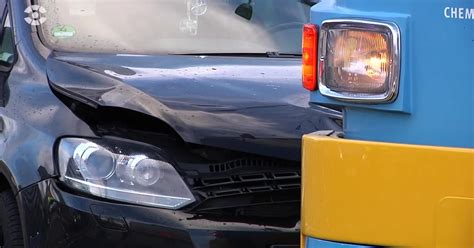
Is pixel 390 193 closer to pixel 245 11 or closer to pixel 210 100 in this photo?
pixel 210 100

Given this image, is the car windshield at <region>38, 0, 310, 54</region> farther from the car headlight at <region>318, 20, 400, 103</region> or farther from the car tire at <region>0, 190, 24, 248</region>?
the car headlight at <region>318, 20, 400, 103</region>

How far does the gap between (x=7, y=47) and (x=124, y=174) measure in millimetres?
1106

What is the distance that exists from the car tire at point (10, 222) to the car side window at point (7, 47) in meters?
0.61

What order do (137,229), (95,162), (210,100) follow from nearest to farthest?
(137,229), (95,162), (210,100)

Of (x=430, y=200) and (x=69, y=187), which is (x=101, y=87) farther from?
(x=430, y=200)

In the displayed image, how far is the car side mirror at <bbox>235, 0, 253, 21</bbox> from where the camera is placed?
382 cm

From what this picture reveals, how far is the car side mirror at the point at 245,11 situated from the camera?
3.82m

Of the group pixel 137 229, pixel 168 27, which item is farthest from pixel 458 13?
pixel 168 27

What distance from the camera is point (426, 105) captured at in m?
1.74

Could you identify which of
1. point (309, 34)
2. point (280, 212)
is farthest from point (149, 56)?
point (309, 34)

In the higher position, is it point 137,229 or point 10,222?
point 137,229

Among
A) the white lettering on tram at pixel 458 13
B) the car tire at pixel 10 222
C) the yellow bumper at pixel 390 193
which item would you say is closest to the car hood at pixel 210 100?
the car tire at pixel 10 222

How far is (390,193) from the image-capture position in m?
1.76

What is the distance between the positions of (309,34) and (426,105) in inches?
14.4
